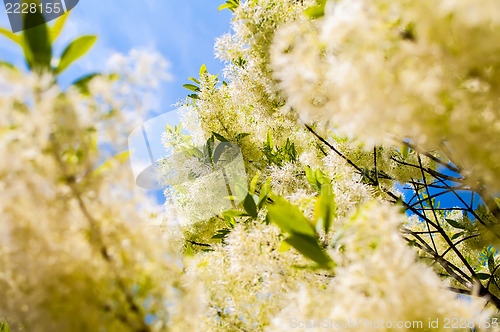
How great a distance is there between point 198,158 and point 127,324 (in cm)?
283

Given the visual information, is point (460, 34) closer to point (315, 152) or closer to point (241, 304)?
point (241, 304)

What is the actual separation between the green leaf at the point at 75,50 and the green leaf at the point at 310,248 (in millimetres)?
1113

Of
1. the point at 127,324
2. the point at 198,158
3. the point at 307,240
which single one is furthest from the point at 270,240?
the point at 198,158

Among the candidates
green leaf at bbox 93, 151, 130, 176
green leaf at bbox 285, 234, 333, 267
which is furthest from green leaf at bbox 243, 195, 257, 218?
green leaf at bbox 93, 151, 130, 176

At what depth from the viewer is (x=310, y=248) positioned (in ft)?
4.22

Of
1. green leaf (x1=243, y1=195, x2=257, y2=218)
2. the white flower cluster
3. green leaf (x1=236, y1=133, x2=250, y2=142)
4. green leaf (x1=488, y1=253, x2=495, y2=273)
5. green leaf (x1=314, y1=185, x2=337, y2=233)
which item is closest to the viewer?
the white flower cluster

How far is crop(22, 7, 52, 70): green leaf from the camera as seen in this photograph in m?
1.01

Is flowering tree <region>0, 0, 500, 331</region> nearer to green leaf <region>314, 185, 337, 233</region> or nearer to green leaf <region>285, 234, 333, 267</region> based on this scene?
green leaf <region>285, 234, 333, 267</region>

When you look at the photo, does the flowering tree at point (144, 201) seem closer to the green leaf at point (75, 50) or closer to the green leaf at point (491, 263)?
the green leaf at point (75, 50)

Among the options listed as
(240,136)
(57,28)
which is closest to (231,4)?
(240,136)

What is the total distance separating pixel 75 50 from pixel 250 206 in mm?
1437

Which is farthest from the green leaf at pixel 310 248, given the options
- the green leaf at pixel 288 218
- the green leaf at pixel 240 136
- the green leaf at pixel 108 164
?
the green leaf at pixel 240 136

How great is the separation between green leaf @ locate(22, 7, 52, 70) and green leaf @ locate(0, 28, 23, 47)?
0.02 metres

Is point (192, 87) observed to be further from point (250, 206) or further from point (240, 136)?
point (250, 206)
